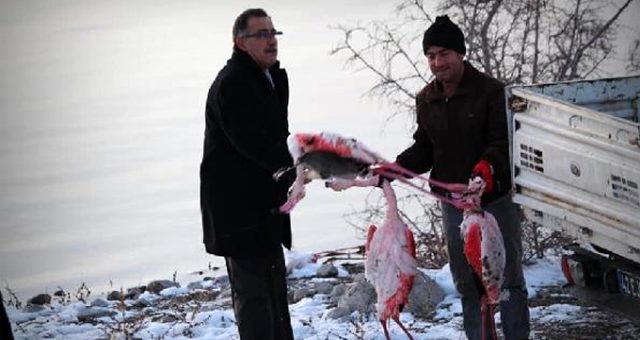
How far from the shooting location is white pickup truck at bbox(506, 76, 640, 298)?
5.45 m

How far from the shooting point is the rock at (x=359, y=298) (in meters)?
8.30

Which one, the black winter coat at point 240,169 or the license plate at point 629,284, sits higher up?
the black winter coat at point 240,169

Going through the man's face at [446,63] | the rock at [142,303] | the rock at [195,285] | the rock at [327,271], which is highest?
the man's face at [446,63]

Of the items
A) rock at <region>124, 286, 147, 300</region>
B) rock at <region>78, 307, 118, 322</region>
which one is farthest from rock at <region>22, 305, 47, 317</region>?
rock at <region>124, 286, 147, 300</region>

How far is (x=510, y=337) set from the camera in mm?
6258

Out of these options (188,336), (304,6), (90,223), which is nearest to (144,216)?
(90,223)

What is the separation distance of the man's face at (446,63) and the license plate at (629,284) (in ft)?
4.78

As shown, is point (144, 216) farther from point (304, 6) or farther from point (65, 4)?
point (65, 4)

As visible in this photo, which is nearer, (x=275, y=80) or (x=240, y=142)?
(x=240, y=142)

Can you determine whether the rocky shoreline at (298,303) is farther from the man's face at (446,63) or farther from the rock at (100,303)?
the man's face at (446,63)

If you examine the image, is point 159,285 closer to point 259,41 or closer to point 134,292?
point 134,292

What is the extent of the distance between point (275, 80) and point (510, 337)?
2.02 meters

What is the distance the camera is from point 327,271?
35.3 feet

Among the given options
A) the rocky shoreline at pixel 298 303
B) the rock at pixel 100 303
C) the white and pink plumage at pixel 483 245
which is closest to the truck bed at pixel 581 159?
the white and pink plumage at pixel 483 245
